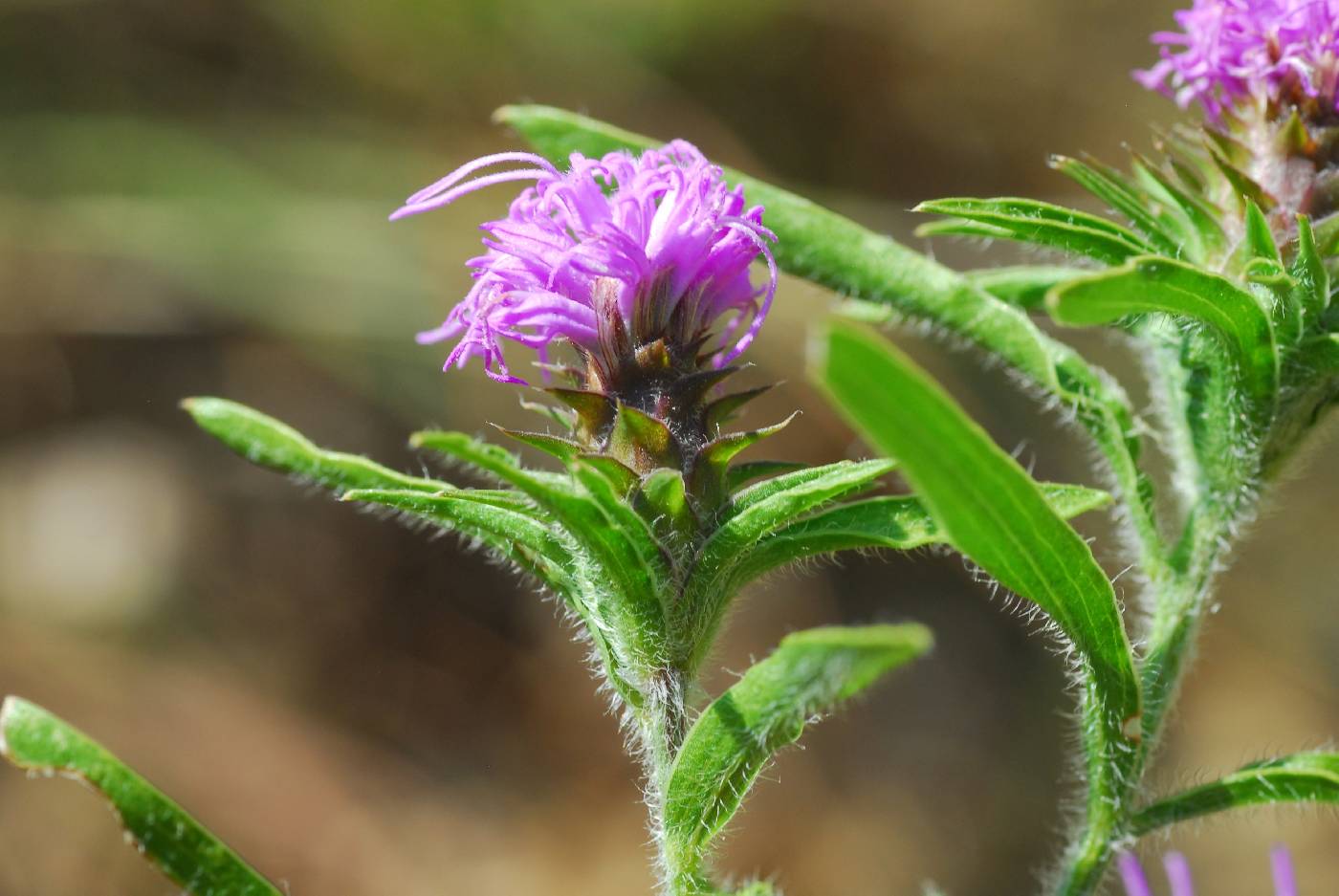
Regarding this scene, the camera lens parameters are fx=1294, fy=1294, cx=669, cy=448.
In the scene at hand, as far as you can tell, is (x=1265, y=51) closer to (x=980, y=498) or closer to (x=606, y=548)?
(x=980, y=498)

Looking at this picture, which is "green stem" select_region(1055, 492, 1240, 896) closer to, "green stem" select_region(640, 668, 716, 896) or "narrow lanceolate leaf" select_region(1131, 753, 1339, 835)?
"narrow lanceolate leaf" select_region(1131, 753, 1339, 835)

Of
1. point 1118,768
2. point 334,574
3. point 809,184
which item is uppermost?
point 809,184

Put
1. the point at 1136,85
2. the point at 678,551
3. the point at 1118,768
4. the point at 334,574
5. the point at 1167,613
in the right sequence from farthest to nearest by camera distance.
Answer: the point at 1136,85, the point at 334,574, the point at 1167,613, the point at 1118,768, the point at 678,551

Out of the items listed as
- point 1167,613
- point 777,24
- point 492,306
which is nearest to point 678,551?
point 492,306

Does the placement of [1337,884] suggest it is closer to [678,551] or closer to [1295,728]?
[1295,728]

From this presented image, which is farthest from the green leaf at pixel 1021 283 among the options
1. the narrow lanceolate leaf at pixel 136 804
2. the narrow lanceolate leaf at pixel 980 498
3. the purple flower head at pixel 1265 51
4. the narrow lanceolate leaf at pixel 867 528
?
the narrow lanceolate leaf at pixel 136 804

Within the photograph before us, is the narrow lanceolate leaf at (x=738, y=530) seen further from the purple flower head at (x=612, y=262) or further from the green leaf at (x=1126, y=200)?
the green leaf at (x=1126, y=200)
